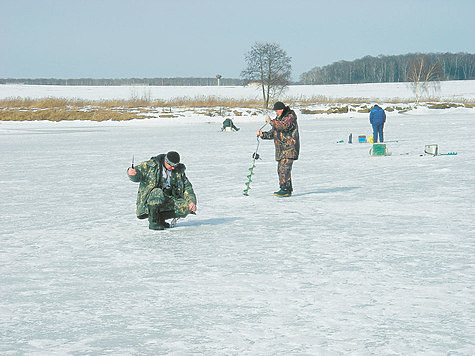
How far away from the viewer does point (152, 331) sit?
13.7 ft

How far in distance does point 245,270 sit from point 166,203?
1953 mm

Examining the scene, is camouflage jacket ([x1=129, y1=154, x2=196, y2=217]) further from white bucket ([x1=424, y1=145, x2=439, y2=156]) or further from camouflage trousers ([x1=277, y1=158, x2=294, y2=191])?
white bucket ([x1=424, y1=145, x2=439, y2=156])

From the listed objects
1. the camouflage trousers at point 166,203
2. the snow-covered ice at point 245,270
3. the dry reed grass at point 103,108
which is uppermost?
the dry reed grass at point 103,108

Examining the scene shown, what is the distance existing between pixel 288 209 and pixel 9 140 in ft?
61.9

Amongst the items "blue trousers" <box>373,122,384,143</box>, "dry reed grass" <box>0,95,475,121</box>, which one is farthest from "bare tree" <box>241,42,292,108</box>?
"blue trousers" <box>373,122,384,143</box>

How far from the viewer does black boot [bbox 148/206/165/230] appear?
7430mm

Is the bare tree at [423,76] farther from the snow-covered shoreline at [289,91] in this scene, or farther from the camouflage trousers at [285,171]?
the camouflage trousers at [285,171]

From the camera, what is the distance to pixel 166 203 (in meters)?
7.39

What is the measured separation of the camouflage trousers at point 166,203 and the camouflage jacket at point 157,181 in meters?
0.05

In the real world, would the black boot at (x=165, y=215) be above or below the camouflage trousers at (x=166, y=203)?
below

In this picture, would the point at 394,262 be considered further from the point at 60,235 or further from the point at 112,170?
the point at 112,170

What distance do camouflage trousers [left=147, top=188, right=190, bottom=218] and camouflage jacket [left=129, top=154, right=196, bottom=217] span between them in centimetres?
5

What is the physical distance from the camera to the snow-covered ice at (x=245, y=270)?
406cm

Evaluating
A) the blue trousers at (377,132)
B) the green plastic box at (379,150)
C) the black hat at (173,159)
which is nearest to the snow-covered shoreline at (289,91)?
the blue trousers at (377,132)
